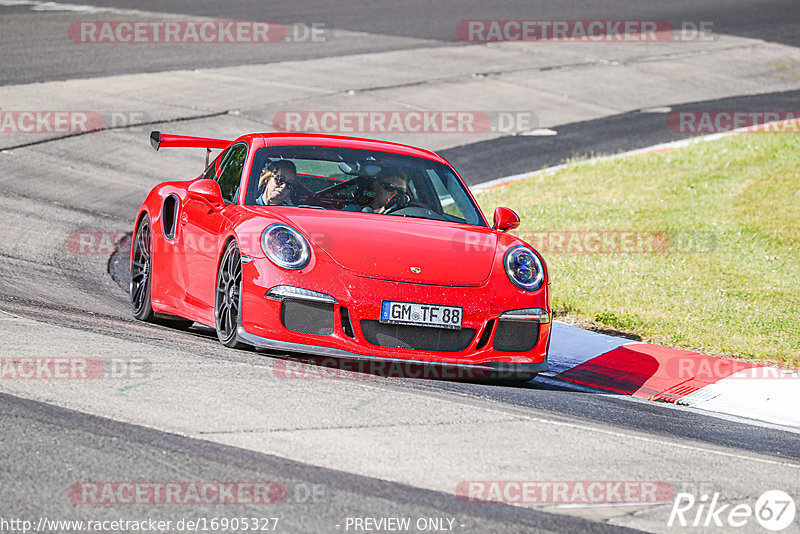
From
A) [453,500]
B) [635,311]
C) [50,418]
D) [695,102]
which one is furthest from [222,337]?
[695,102]

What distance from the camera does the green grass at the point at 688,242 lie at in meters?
8.80

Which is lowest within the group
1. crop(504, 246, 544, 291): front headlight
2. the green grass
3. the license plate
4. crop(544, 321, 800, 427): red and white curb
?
crop(544, 321, 800, 427): red and white curb

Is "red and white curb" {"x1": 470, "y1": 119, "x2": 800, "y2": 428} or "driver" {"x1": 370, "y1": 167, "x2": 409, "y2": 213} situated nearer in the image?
"red and white curb" {"x1": 470, "y1": 119, "x2": 800, "y2": 428}

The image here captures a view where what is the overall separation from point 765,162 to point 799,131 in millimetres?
2280

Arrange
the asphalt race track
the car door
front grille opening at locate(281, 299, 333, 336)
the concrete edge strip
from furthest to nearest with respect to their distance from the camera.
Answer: the concrete edge strip < the car door < front grille opening at locate(281, 299, 333, 336) < the asphalt race track

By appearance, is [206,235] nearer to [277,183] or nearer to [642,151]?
[277,183]

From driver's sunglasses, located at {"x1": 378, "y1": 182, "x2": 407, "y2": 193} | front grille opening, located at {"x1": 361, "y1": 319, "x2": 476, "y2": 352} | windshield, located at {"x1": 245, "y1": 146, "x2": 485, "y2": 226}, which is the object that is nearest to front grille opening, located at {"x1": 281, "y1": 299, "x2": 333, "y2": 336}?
front grille opening, located at {"x1": 361, "y1": 319, "x2": 476, "y2": 352}

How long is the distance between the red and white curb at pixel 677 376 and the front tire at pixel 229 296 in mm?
2289

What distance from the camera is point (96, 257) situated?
33.7ft

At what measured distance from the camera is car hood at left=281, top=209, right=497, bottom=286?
6.43 meters

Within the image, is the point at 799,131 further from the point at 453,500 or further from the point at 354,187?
the point at 453,500

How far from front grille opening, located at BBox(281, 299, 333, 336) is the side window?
1.45m

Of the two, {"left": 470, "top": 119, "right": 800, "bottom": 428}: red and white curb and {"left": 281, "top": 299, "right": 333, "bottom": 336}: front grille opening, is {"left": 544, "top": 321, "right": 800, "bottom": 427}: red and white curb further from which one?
{"left": 281, "top": 299, "right": 333, "bottom": 336}: front grille opening

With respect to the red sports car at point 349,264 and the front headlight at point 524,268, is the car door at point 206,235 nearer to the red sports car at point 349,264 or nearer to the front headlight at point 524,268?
the red sports car at point 349,264
